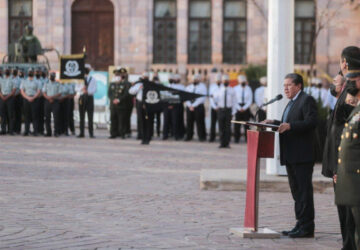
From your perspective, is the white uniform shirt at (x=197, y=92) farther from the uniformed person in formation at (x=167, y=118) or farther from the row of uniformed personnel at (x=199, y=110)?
the uniformed person in formation at (x=167, y=118)

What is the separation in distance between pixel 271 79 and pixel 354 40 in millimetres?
27790

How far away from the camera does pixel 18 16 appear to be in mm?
43469

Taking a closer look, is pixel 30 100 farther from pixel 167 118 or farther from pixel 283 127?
pixel 283 127

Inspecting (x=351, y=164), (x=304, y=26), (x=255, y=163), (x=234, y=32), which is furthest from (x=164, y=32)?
(x=351, y=164)

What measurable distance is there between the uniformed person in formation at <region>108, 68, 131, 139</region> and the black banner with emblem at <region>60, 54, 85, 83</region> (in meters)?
1.15

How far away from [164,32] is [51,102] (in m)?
16.6

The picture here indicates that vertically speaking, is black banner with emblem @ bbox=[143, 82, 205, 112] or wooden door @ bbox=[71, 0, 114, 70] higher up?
wooden door @ bbox=[71, 0, 114, 70]

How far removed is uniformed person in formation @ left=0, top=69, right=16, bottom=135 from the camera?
27.5 meters

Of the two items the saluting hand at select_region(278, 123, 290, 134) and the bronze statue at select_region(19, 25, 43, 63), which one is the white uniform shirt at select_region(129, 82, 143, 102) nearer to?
the bronze statue at select_region(19, 25, 43, 63)

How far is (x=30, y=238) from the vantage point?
9.38 m

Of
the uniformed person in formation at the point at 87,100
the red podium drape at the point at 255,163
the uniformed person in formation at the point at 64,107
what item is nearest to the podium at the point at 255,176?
the red podium drape at the point at 255,163

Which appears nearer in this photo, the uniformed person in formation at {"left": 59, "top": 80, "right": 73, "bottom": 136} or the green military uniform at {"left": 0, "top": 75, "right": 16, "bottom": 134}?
the green military uniform at {"left": 0, "top": 75, "right": 16, "bottom": 134}

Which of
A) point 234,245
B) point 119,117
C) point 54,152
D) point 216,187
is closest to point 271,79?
point 216,187

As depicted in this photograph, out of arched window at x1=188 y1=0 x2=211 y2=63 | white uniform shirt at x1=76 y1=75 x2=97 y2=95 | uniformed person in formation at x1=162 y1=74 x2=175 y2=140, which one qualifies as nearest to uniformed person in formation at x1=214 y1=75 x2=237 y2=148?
uniformed person in formation at x1=162 y1=74 x2=175 y2=140
